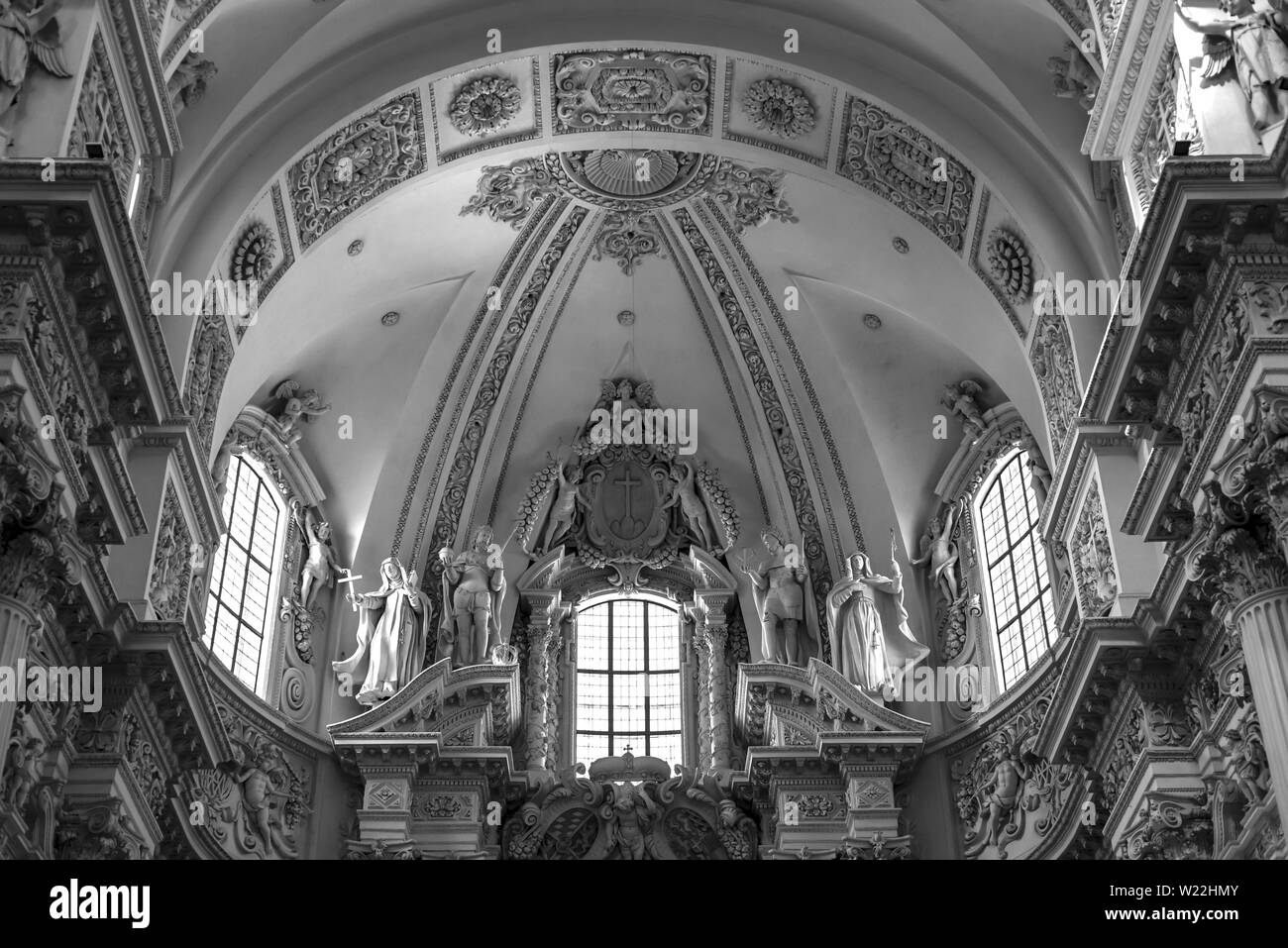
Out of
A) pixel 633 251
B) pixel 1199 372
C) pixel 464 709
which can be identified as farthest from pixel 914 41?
pixel 464 709

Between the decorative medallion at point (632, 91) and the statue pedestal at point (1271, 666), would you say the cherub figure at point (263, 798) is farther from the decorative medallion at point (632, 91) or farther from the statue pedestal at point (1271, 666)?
the statue pedestal at point (1271, 666)

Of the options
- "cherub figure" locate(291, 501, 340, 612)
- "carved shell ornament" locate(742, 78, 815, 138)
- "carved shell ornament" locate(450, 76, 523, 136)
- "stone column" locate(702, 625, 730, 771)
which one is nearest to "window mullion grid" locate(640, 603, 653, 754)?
"stone column" locate(702, 625, 730, 771)

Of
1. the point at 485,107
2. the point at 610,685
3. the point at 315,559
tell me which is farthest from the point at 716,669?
the point at 485,107

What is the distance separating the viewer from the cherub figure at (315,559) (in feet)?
71.2

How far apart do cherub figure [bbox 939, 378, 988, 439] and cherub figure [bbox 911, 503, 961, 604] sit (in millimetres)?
1060

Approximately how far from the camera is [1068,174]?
17.4 m

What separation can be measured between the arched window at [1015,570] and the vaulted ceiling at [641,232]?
3.95 ft

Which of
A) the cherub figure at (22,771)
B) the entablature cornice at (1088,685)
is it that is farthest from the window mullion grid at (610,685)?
the cherub figure at (22,771)

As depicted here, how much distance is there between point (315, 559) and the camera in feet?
71.7

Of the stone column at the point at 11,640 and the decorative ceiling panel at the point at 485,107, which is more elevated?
the decorative ceiling panel at the point at 485,107

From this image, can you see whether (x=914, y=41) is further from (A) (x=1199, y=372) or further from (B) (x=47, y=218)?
(B) (x=47, y=218)

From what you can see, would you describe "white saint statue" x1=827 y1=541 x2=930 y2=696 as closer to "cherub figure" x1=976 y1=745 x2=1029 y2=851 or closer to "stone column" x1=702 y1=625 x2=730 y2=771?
"stone column" x1=702 y1=625 x2=730 y2=771
